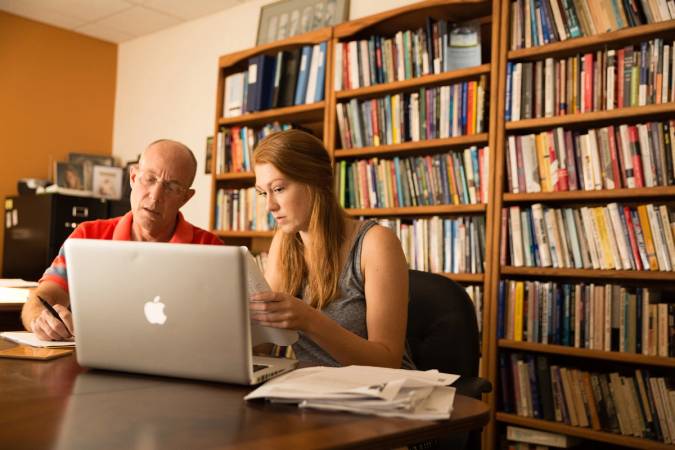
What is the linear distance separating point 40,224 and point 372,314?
323 centimetres

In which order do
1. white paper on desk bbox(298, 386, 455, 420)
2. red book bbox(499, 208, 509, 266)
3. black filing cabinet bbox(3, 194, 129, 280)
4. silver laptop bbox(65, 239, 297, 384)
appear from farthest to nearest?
black filing cabinet bbox(3, 194, 129, 280)
red book bbox(499, 208, 509, 266)
silver laptop bbox(65, 239, 297, 384)
white paper on desk bbox(298, 386, 455, 420)

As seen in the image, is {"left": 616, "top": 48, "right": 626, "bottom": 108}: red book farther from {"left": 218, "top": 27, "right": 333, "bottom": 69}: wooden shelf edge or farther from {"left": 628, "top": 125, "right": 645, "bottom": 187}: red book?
A: {"left": 218, "top": 27, "right": 333, "bottom": 69}: wooden shelf edge

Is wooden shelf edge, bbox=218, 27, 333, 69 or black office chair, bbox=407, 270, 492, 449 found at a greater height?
wooden shelf edge, bbox=218, 27, 333, 69

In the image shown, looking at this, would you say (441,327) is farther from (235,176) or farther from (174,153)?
(235,176)

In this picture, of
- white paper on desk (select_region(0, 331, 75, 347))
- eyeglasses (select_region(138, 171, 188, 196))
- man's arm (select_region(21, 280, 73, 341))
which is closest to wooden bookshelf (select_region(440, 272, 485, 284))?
eyeglasses (select_region(138, 171, 188, 196))

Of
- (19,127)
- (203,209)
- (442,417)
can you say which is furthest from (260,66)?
(442,417)

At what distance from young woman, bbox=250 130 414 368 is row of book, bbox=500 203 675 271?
1.00m

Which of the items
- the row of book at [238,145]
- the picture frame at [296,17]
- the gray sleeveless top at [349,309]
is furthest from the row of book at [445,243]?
the picture frame at [296,17]

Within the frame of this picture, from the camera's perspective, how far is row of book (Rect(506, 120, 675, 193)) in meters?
2.28

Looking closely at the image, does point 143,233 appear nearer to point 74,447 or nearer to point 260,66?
point 74,447

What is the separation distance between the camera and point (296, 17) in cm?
374

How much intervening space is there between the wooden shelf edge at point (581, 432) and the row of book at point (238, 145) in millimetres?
1743

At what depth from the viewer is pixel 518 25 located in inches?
102

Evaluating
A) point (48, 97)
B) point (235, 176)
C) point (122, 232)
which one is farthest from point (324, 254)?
point (48, 97)
